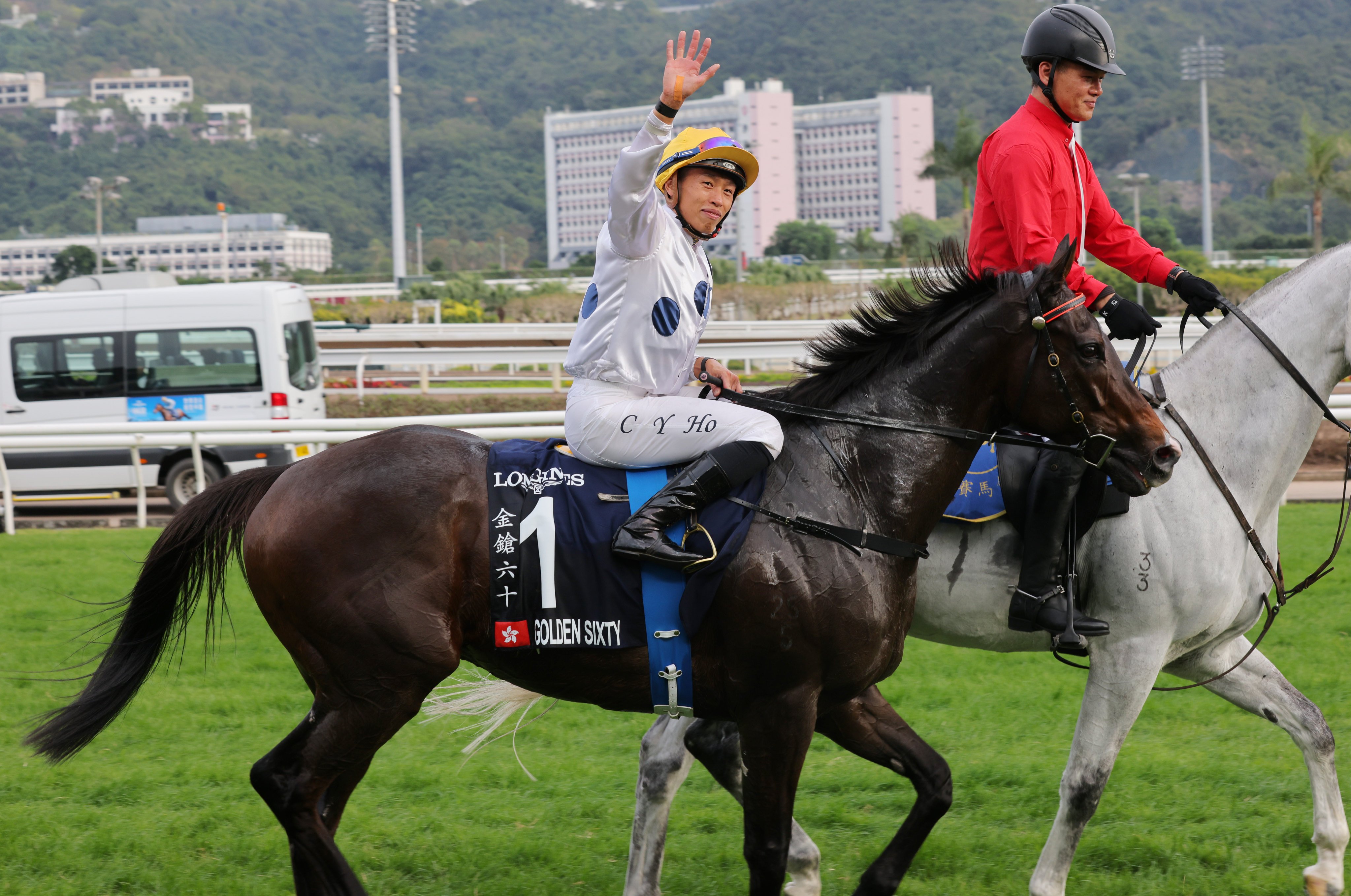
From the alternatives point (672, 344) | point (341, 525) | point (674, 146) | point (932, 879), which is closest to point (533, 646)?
point (341, 525)

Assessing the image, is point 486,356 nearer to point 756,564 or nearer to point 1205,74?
point 756,564

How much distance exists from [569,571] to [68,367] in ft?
37.1

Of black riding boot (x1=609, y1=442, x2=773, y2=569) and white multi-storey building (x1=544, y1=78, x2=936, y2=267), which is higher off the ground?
white multi-storey building (x1=544, y1=78, x2=936, y2=267)

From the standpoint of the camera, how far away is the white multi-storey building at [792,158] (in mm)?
131000

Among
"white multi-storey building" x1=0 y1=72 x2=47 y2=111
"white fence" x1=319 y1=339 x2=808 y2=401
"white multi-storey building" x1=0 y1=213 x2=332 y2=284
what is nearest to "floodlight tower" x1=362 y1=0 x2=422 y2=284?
"white multi-storey building" x1=0 y1=213 x2=332 y2=284

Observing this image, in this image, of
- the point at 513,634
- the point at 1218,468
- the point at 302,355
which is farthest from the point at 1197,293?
the point at 302,355

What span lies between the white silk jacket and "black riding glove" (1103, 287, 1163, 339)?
1388 millimetres

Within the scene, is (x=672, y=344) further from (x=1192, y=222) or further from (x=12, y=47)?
(x=12, y=47)

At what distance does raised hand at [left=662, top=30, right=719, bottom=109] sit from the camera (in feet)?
10.0

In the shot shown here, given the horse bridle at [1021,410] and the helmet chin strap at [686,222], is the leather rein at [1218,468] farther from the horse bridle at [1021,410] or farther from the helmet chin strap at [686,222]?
the helmet chin strap at [686,222]

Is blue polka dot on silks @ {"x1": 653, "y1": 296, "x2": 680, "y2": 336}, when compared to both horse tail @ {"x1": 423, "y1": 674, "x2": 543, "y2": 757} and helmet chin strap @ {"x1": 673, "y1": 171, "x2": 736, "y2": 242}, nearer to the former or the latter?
helmet chin strap @ {"x1": 673, "y1": 171, "x2": 736, "y2": 242}

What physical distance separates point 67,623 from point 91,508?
6.27 m

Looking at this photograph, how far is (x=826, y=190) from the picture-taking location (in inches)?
5438

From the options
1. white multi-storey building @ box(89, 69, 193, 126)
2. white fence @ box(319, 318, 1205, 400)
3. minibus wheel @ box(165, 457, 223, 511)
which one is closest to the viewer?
minibus wheel @ box(165, 457, 223, 511)
